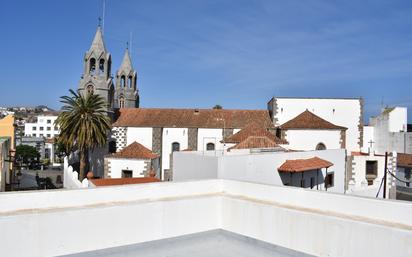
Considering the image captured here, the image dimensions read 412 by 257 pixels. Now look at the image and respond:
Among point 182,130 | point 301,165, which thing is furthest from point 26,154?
point 301,165

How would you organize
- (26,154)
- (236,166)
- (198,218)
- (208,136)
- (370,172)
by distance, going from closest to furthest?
(198,218) < (236,166) < (370,172) < (208,136) < (26,154)

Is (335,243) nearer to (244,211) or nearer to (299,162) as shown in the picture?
(244,211)

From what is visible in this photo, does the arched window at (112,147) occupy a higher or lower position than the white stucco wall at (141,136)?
lower

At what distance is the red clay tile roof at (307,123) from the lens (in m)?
24.9

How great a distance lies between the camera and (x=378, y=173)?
24531 millimetres

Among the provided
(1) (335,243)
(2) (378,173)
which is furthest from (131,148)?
(1) (335,243)

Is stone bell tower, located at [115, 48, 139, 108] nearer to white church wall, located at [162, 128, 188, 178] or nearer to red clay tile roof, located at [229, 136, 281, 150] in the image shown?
white church wall, located at [162, 128, 188, 178]

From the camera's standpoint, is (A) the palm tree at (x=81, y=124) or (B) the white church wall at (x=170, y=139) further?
(B) the white church wall at (x=170, y=139)

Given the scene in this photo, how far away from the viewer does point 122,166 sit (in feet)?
75.5

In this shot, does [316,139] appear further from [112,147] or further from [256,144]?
[112,147]

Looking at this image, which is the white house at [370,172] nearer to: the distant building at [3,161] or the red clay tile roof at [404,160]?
the red clay tile roof at [404,160]

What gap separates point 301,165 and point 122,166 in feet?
42.3

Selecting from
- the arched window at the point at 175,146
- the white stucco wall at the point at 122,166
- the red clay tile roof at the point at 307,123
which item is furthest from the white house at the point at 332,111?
the white stucco wall at the point at 122,166

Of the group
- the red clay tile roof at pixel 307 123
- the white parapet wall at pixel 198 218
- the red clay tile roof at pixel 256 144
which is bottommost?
the white parapet wall at pixel 198 218
